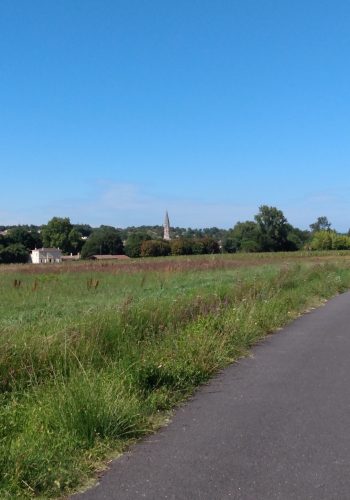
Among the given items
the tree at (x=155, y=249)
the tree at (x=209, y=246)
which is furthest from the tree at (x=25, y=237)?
Answer: the tree at (x=209, y=246)

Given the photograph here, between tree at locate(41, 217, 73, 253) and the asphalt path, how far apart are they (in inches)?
5410

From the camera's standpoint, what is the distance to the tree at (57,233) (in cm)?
14225

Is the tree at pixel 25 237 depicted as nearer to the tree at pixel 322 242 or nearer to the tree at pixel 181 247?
the tree at pixel 181 247

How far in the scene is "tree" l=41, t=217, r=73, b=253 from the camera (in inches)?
5600

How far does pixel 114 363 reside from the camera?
22.2ft

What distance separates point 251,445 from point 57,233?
14102 centimetres

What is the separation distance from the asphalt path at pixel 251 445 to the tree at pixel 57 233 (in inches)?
5410

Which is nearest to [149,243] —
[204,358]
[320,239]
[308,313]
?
[320,239]

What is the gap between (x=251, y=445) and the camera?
4.93m

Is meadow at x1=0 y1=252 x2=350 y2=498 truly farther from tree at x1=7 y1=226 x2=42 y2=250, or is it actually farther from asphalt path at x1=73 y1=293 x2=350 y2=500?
tree at x1=7 y1=226 x2=42 y2=250

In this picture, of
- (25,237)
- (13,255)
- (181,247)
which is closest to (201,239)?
(181,247)

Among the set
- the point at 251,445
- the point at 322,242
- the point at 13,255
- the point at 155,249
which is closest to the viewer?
the point at 251,445

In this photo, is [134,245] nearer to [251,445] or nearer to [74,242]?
[74,242]

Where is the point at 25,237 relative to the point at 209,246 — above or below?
above
